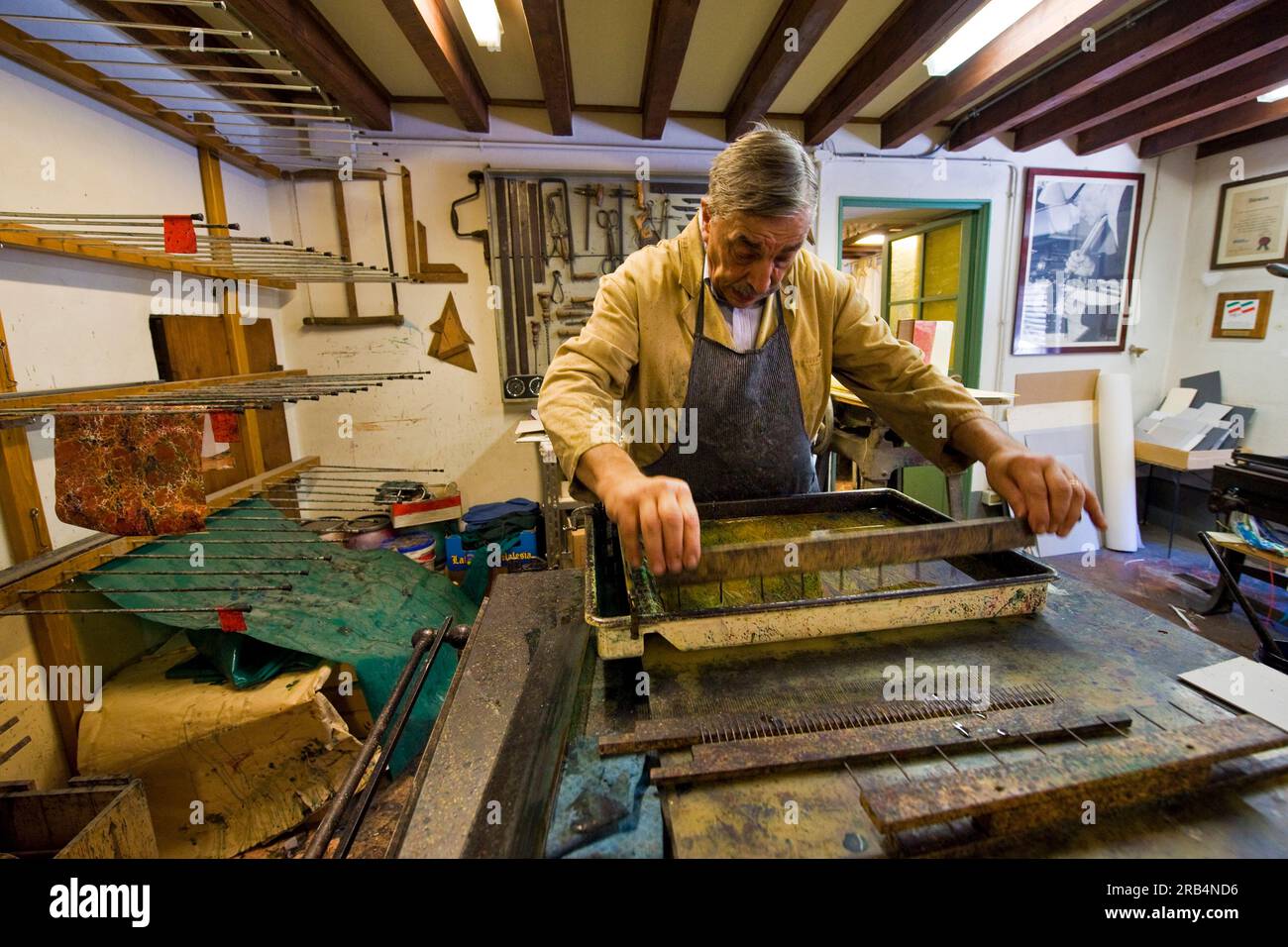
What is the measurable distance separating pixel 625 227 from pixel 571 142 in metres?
0.64

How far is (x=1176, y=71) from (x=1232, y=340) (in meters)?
2.42

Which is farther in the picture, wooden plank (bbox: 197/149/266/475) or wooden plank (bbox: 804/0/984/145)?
wooden plank (bbox: 197/149/266/475)

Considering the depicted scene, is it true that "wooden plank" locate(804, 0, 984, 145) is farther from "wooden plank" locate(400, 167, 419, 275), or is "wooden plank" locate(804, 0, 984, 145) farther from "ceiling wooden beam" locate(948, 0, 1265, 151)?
"wooden plank" locate(400, 167, 419, 275)

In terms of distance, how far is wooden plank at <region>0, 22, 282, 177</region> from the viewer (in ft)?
5.48

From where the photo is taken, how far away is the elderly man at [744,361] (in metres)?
1.27

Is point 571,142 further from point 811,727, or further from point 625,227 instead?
point 811,727

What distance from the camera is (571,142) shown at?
144 inches

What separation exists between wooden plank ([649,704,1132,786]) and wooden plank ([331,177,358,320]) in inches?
150

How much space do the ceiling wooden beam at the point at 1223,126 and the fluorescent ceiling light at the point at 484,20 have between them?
4554mm

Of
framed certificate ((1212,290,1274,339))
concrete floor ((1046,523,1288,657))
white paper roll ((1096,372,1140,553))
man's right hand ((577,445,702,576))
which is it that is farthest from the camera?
white paper roll ((1096,372,1140,553))

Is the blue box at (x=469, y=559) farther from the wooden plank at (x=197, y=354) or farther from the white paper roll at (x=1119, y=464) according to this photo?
the white paper roll at (x=1119, y=464)

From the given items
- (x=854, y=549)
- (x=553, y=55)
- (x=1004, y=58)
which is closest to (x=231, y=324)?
(x=553, y=55)

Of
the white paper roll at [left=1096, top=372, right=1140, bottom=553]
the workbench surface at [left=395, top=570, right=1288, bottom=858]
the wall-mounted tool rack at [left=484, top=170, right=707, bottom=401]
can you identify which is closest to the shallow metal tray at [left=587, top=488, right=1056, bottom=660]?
the workbench surface at [left=395, top=570, right=1288, bottom=858]

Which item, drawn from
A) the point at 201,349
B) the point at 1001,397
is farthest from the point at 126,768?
the point at 1001,397
